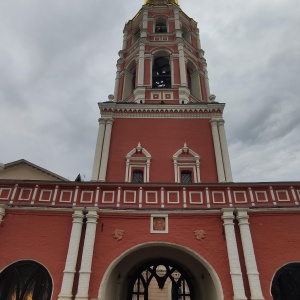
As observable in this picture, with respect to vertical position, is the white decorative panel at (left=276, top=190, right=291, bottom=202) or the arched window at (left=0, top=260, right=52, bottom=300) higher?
the white decorative panel at (left=276, top=190, right=291, bottom=202)

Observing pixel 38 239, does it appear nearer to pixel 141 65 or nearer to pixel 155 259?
pixel 155 259

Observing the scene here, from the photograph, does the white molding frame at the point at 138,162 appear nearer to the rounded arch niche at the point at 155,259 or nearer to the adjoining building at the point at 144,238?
the rounded arch niche at the point at 155,259

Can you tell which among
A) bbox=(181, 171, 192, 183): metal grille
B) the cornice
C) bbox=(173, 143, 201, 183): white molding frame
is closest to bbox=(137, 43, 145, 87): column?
the cornice

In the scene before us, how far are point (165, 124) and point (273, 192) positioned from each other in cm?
696

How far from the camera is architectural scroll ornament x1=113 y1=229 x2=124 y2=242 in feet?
25.6

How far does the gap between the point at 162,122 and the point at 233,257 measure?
8241 mm

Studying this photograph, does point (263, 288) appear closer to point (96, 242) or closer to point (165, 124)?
point (96, 242)

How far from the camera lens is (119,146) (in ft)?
44.4

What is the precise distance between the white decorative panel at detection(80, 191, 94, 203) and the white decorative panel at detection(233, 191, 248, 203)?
448cm

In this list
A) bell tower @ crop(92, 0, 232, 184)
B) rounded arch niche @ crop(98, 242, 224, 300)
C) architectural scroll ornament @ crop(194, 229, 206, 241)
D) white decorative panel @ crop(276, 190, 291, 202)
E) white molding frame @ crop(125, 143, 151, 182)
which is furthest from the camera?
bell tower @ crop(92, 0, 232, 184)

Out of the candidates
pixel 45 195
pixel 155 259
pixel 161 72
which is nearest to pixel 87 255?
pixel 45 195

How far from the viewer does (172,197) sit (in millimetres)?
8516

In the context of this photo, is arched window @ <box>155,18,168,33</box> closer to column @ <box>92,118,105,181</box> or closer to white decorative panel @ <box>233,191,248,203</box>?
column @ <box>92,118,105,181</box>

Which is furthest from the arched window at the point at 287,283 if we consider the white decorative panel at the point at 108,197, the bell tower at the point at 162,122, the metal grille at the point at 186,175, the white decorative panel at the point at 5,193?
the white decorative panel at the point at 5,193
